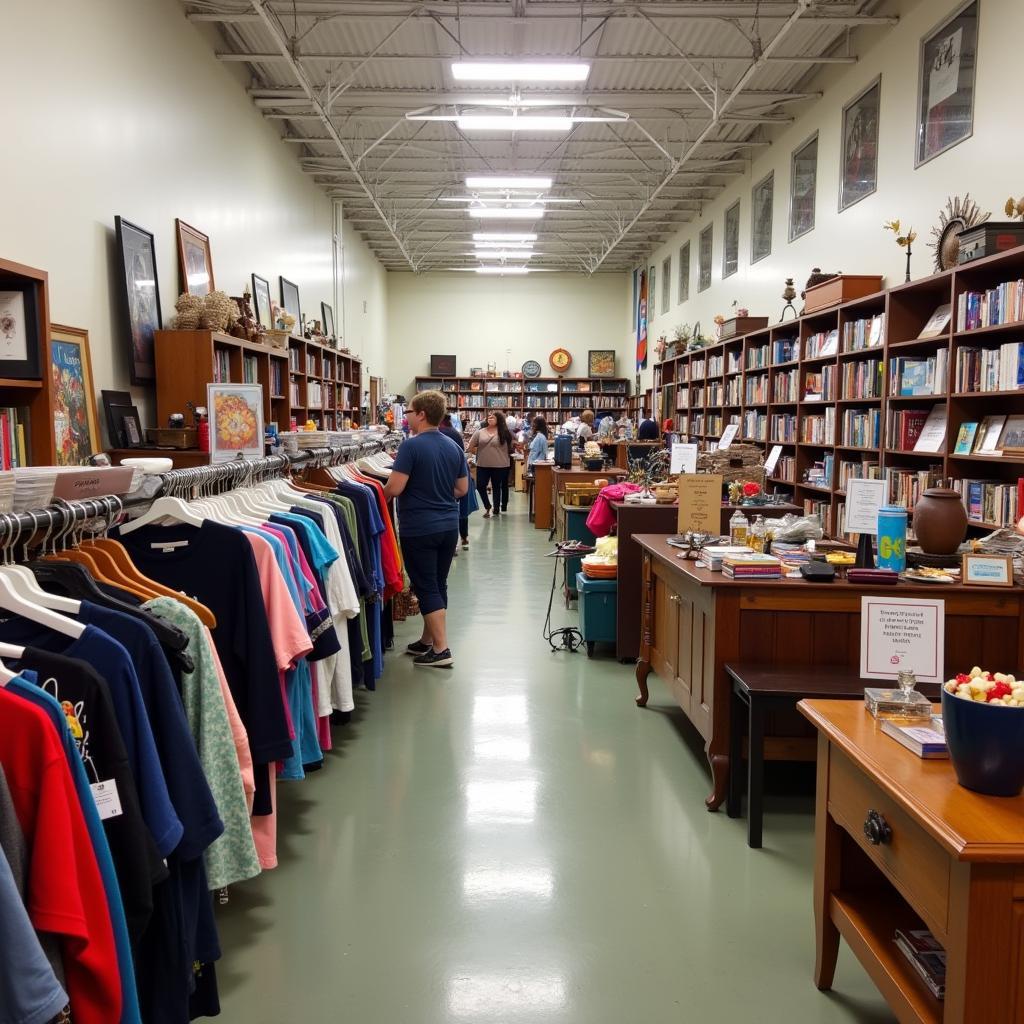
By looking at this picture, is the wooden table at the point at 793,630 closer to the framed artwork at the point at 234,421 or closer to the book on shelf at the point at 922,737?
the book on shelf at the point at 922,737

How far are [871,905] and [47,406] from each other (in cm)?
349

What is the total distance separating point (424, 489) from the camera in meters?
5.14

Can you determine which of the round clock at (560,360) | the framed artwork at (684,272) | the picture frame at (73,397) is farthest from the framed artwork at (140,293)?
the round clock at (560,360)

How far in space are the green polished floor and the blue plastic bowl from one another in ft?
3.16

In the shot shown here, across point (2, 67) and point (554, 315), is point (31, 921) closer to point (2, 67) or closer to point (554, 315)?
point (2, 67)

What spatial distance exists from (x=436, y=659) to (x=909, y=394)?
153 inches

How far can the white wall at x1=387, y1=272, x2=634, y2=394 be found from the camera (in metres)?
20.1

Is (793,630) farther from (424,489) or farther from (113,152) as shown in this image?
(113,152)

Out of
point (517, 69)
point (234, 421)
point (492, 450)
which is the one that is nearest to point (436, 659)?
point (234, 421)

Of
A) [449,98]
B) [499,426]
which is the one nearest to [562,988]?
[449,98]

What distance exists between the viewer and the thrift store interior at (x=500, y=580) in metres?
1.77

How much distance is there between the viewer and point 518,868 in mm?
3047

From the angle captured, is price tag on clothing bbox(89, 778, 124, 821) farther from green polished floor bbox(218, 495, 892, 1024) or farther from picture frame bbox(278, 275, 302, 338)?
picture frame bbox(278, 275, 302, 338)

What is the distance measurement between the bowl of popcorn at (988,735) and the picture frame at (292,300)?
922 cm
